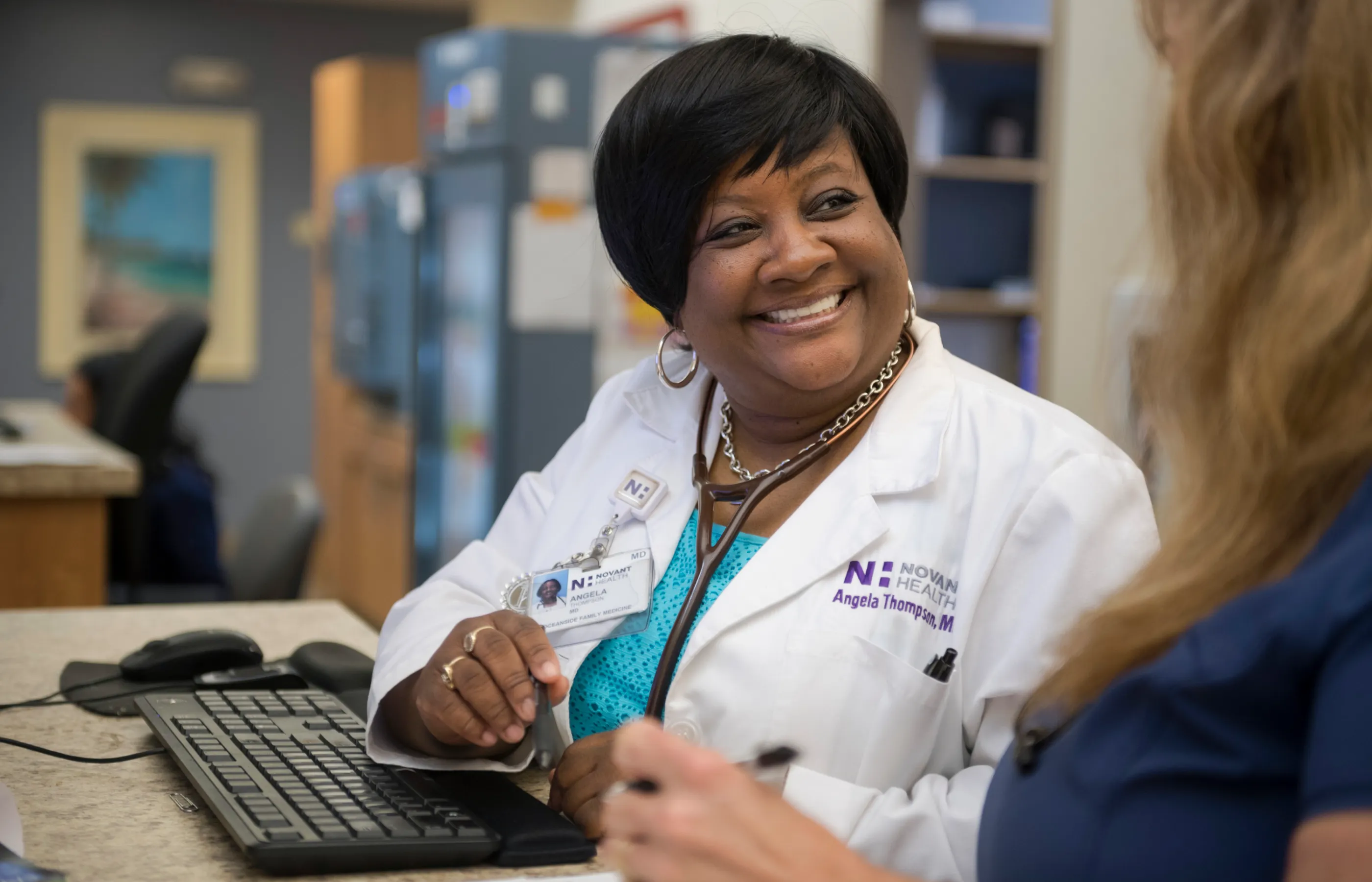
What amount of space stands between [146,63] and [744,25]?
7.71 meters

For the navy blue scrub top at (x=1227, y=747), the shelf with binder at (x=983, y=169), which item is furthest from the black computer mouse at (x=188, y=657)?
the shelf with binder at (x=983, y=169)

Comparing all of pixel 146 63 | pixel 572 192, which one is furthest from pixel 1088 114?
pixel 146 63

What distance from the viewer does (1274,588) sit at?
0.73 m

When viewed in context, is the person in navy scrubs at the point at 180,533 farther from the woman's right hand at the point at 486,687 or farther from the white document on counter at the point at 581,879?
the white document on counter at the point at 581,879

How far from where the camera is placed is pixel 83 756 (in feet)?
4.65

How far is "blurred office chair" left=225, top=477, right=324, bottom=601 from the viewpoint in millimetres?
2959

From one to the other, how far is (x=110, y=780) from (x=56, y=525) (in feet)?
7.22

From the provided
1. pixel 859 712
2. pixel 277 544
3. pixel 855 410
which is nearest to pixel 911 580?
pixel 859 712

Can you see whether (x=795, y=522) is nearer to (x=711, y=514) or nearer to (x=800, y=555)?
(x=800, y=555)

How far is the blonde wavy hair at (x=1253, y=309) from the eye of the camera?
2.40 feet

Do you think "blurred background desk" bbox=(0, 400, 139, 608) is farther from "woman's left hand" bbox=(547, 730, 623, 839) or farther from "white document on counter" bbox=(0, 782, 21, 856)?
"woman's left hand" bbox=(547, 730, 623, 839)

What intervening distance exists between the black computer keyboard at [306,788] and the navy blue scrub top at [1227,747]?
1.63ft

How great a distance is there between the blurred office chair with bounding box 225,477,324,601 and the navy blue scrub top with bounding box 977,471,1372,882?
233 cm

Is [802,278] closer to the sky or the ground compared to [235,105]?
closer to the ground
